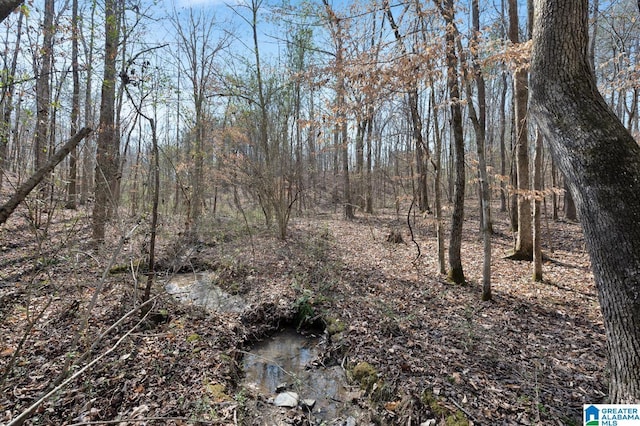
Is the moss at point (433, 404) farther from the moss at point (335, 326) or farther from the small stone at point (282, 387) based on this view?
the moss at point (335, 326)

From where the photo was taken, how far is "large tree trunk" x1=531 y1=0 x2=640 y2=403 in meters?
2.07

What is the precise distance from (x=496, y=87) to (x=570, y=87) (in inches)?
890

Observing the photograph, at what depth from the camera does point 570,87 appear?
2.36 metres

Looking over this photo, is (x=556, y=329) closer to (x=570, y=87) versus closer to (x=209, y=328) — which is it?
(x=570, y=87)

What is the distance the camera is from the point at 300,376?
13.2ft

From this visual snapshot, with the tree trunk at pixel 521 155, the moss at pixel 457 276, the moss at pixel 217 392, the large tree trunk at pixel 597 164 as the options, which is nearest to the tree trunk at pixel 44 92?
the moss at pixel 217 392

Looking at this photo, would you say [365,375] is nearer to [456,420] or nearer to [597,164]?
[456,420]

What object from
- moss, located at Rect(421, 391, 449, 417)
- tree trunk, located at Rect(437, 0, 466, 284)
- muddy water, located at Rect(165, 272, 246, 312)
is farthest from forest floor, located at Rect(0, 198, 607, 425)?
tree trunk, located at Rect(437, 0, 466, 284)

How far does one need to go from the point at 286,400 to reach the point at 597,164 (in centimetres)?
371

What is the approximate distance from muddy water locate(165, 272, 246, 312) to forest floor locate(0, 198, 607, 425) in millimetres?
248

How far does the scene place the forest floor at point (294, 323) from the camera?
9.32 feet

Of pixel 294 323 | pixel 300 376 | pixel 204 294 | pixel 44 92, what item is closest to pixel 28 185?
pixel 300 376

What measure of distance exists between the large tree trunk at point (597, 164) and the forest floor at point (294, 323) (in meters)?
1.08

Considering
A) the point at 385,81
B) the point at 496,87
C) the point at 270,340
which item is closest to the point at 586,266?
the point at 385,81
